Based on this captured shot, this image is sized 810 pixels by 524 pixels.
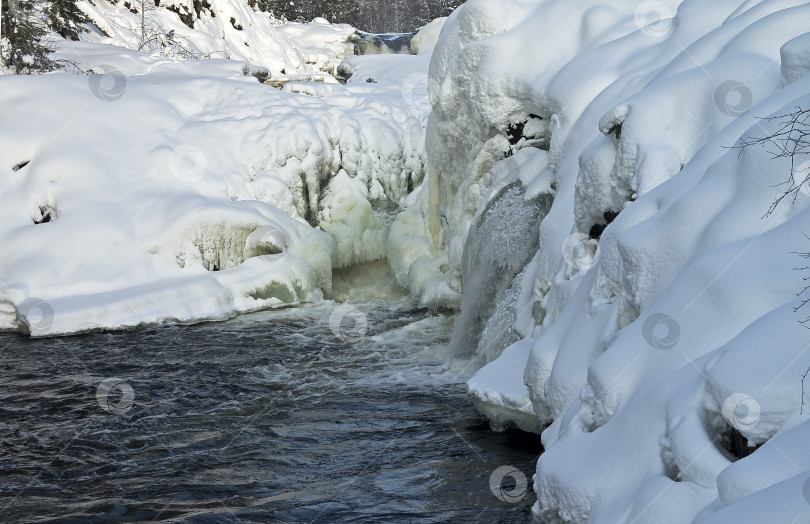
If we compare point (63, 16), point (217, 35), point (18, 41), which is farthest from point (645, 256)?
point (217, 35)

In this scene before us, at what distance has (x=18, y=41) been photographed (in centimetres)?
1434

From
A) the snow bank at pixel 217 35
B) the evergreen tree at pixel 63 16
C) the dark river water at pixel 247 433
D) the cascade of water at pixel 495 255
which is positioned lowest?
the dark river water at pixel 247 433

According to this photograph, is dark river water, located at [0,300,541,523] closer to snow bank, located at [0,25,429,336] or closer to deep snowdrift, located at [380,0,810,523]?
deep snowdrift, located at [380,0,810,523]

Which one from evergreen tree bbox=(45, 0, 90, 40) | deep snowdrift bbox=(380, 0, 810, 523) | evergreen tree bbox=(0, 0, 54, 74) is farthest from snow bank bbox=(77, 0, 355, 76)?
deep snowdrift bbox=(380, 0, 810, 523)

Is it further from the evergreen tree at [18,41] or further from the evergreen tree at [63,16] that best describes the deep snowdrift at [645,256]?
the evergreen tree at [63,16]

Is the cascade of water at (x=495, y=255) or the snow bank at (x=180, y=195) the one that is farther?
the snow bank at (x=180, y=195)

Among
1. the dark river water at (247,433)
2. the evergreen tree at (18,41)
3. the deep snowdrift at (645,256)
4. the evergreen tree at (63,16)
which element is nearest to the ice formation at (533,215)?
the deep snowdrift at (645,256)

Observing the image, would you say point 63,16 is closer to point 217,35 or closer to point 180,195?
point 217,35

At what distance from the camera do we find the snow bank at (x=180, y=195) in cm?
1030

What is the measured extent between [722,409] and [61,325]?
8.39 meters

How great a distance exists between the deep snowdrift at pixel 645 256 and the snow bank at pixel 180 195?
11.3 ft

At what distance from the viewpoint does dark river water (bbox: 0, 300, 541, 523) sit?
499 cm

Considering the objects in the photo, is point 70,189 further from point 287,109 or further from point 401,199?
point 401,199

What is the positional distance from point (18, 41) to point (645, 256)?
13.4 metres
